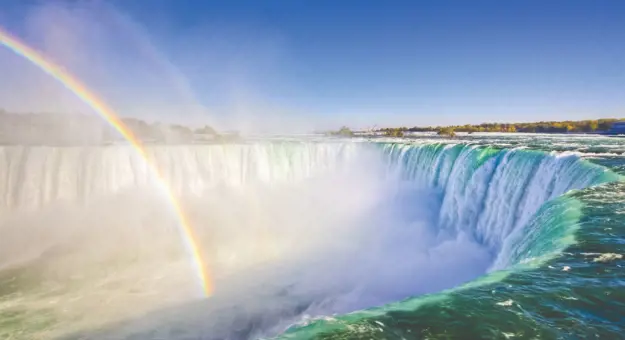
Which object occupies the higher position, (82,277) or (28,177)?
(28,177)

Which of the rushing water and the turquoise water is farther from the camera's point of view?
the rushing water

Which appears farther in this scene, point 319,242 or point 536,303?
point 319,242

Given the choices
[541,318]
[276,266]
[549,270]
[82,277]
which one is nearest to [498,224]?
[276,266]

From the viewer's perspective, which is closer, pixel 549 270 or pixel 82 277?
pixel 549 270

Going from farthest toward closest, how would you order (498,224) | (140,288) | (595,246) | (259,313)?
1. (498,224)
2. (140,288)
3. (259,313)
4. (595,246)

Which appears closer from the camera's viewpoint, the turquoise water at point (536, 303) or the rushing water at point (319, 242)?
the turquoise water at point (536, 303)

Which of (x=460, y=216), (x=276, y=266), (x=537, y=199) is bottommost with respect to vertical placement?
(x=276, y=266)

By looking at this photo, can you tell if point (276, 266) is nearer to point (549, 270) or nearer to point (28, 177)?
point (549, 270)

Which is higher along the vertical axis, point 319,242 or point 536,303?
point 536,303
